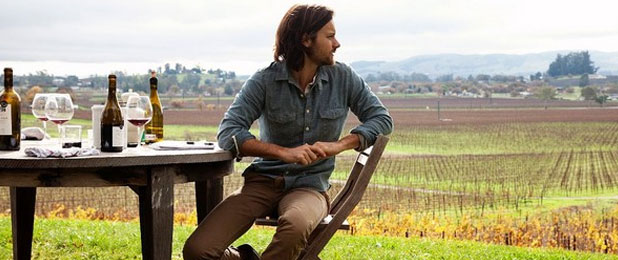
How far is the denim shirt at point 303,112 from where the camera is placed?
3.76m

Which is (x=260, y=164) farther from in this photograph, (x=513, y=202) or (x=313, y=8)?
(x=513, y=202)

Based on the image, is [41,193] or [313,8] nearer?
[313,8]

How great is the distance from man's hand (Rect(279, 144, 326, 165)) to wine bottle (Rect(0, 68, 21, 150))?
1.09 metres

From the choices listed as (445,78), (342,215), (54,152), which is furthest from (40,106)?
(445,78)

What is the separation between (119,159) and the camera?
10.7 feet

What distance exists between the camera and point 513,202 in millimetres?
12688

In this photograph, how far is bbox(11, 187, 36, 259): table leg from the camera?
4.47m

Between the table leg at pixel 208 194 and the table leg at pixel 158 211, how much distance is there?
1.61 ft

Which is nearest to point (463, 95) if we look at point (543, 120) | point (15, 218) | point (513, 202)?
point (543, 120)

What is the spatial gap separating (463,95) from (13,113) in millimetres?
20175

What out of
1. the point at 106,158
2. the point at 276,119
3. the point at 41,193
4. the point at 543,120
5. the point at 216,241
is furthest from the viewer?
the point at 543,120

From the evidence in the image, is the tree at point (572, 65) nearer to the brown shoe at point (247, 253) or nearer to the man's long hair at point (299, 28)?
the man's long hair at point (299, 28)

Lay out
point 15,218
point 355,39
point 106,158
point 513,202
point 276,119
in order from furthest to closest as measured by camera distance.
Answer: point 355,39 < point 513,202 < point 15,218 < point 276,119 < point 106,158

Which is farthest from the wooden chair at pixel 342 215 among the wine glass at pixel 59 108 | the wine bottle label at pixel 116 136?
the wine glass at pixel 59 108
